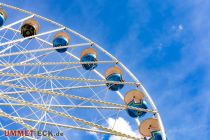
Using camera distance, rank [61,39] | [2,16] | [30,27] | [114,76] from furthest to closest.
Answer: [61,39] → [30,27] → [114,76] → [2,16]

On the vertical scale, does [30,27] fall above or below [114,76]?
above

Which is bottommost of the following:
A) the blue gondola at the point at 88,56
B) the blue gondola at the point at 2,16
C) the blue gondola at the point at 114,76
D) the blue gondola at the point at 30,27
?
the blue gondola at the point at 114,76

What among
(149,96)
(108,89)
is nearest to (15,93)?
(108,89)

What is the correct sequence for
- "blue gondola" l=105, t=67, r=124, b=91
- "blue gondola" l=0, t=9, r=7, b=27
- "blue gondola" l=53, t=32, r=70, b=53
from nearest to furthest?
1. "blue gondola" l=0, t=9, r=7, b=27
2. "blue gondola" l=105, t=67, r=124, b=91
3. "blue gondola" l=53, t=32, r=70, b=53

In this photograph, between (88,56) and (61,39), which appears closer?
(88,56)

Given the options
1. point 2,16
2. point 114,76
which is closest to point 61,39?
point 114,76

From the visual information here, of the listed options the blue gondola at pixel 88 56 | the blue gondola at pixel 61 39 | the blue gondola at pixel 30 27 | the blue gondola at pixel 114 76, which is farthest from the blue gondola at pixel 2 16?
the blue gondola at pixel 114 76

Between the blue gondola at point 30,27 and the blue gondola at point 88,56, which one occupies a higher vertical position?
the blue gondola at point 30,27

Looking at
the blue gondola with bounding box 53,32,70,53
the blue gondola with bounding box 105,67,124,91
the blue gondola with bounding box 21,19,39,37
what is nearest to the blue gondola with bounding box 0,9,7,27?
the blue gondola with bounding box 21,19,39,37

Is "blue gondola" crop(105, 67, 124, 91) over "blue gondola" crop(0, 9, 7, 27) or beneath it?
beneath

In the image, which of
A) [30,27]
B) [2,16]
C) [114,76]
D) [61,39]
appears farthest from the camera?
[61,39]

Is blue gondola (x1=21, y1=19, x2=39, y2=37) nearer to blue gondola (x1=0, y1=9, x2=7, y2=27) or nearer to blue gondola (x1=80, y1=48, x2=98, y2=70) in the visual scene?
blue gondola (x1=0, y1=9, x2=7, y2=27)

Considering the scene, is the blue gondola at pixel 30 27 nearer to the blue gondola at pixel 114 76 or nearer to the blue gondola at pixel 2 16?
the blue gondola at pixel 2 16

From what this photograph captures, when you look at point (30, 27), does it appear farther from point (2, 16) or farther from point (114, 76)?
point (114, 76)
